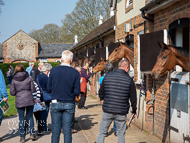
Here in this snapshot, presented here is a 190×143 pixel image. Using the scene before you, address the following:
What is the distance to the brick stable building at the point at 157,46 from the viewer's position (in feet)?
19.4

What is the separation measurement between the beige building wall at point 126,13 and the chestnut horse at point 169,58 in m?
3.55

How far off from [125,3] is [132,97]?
650cm

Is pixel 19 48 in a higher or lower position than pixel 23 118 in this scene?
higher

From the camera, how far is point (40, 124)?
725cm

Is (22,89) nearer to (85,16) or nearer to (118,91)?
(118,91)

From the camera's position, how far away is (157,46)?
6398 mm

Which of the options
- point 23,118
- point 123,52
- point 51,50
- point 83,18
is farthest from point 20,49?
point 23,118

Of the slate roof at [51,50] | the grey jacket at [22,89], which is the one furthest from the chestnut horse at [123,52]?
the slate roof at [51,50]

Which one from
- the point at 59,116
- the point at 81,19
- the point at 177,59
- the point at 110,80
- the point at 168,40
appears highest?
the point at 81,19

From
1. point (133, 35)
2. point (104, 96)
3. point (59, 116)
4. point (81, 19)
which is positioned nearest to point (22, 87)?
point (59, 116)

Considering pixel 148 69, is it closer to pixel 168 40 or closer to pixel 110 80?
pixel 168 40

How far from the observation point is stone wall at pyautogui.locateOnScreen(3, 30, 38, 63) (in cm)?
5600

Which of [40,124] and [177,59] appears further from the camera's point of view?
[40,124]

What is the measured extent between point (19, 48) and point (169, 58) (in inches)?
2152
